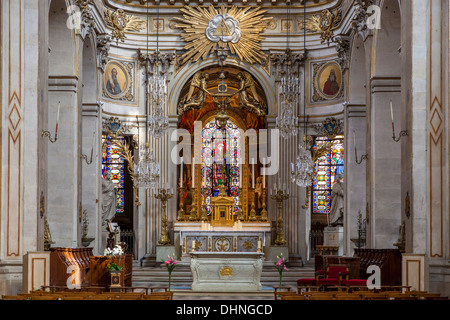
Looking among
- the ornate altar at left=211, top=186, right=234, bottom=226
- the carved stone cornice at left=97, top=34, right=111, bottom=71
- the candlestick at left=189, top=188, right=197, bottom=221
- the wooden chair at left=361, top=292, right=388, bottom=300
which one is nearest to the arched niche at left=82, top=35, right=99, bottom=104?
the carved stone cornice at left=97, top=34, right=111, bottom=71

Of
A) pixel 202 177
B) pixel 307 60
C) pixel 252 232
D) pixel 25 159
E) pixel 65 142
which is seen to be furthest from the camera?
pixel 202 177

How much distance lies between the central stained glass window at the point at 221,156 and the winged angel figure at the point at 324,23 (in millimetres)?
5719

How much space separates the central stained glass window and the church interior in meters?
0.08

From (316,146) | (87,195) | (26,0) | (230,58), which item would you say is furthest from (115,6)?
(26,0)

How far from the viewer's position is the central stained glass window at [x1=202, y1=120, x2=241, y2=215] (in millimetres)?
28527

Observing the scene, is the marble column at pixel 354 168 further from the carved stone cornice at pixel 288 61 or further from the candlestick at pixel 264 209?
the carved stone cornice at pixel 288 61

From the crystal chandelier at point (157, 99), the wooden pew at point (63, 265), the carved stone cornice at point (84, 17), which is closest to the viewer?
the wooden pew at point (63, 265)

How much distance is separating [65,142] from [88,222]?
3418 millimetres

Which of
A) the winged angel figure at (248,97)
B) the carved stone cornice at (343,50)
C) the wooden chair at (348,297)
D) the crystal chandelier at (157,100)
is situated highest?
the carved stone cornice at (343,50)

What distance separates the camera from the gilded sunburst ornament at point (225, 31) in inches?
1001

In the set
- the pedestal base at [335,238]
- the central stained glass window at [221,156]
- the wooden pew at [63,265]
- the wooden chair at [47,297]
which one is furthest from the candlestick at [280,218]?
the wooden chair at [47,297]

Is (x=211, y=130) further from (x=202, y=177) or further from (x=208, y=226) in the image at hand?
(x=208, y=226)

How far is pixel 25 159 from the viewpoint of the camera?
46.4ft

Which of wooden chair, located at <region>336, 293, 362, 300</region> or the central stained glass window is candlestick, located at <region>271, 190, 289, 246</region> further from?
wooden chair, located at <region>336, 293, 362, 300</region>
